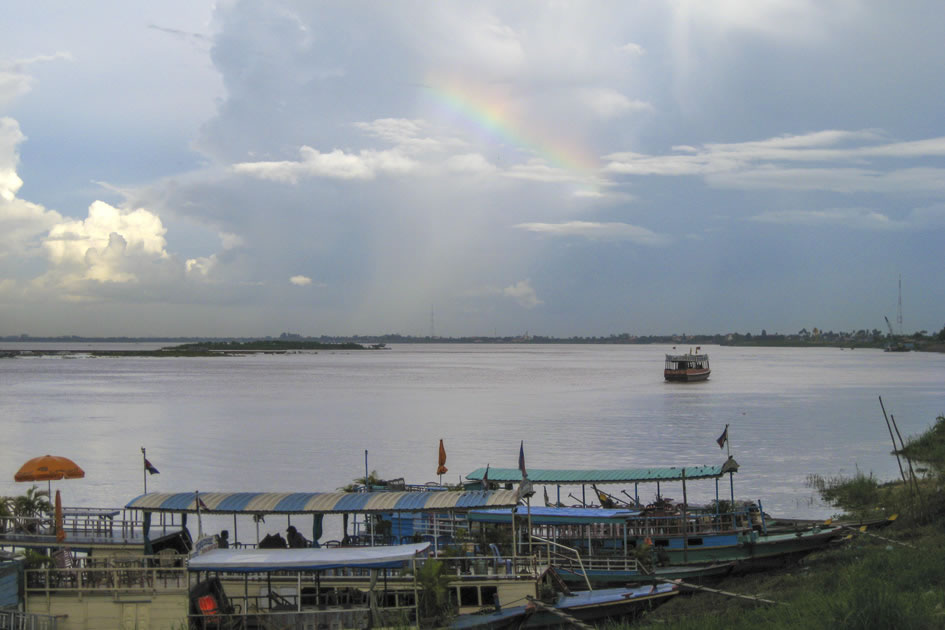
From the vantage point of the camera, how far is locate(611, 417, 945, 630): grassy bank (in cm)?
1060

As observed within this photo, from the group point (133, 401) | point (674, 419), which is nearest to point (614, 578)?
point (674, 419)

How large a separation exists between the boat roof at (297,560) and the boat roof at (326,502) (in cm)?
198

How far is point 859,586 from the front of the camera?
13.4 m

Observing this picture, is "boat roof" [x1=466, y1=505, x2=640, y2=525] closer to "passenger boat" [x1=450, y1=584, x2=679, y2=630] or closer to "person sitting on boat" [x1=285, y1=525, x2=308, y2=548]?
"passenger boat" [x1=450, y1=584, x2=679, y2=630]

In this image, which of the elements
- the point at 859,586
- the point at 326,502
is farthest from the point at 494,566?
the point at 859,586

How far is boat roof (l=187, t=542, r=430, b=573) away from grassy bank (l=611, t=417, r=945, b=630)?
4279 mm

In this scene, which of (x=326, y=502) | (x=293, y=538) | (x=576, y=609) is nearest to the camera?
(x=576, y=609)

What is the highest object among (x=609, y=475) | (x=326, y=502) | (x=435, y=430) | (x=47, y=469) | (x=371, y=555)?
(x=47, y=469)

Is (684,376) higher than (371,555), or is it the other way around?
(371,555)

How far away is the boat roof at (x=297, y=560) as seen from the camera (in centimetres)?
1285

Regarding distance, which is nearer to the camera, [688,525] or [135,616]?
[135,616]

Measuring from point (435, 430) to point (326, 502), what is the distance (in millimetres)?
34725

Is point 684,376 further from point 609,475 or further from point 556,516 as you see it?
point 556,516

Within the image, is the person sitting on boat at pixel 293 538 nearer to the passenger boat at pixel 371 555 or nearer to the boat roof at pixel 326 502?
the passenger boat at pixel 371 555
